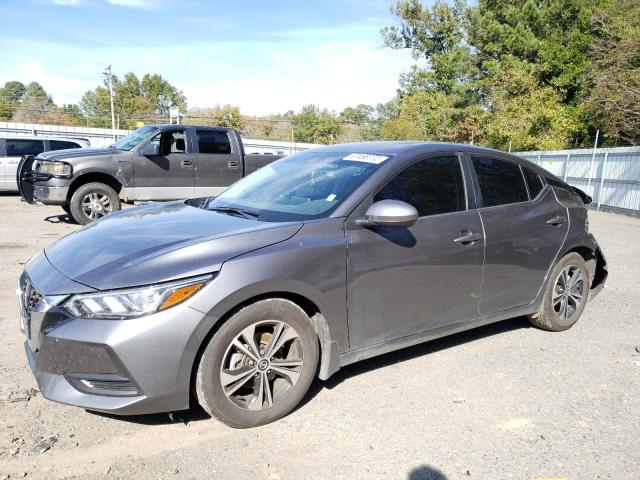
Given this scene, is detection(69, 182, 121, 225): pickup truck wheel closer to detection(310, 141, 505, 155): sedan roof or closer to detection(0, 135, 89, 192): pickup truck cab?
detection(0, 135, 89, 192): pickup truck cab

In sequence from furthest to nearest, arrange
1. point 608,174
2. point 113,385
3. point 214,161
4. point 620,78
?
point 620,78 → point 608,174 → point 214,161 → point 113,385

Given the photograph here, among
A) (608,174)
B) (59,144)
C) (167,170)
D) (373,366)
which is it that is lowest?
(373,366)

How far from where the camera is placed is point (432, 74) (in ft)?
162

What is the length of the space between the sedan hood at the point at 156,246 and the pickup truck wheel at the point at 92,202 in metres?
6.52

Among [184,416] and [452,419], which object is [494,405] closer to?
[452,419]

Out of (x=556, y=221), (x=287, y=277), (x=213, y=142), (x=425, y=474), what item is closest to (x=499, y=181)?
(x=556, y=221)

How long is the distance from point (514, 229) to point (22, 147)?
50.2 feet

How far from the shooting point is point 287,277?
2945 millimetres

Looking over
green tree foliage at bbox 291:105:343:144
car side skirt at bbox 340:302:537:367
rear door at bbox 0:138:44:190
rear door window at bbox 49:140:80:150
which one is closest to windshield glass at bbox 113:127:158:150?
rear door window at bbox 49:140:80:150

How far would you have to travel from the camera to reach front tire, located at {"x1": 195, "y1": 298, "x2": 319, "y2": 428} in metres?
2.80

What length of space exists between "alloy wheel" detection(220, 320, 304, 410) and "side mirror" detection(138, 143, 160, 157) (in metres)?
7.82

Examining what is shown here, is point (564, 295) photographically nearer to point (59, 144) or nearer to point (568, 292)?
point (568, 292)

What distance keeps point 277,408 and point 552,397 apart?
6.19 feet

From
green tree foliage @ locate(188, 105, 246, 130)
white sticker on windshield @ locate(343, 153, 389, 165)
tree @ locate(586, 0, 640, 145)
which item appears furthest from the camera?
green tree foliage @ locate(188, 105, 246, 130)
